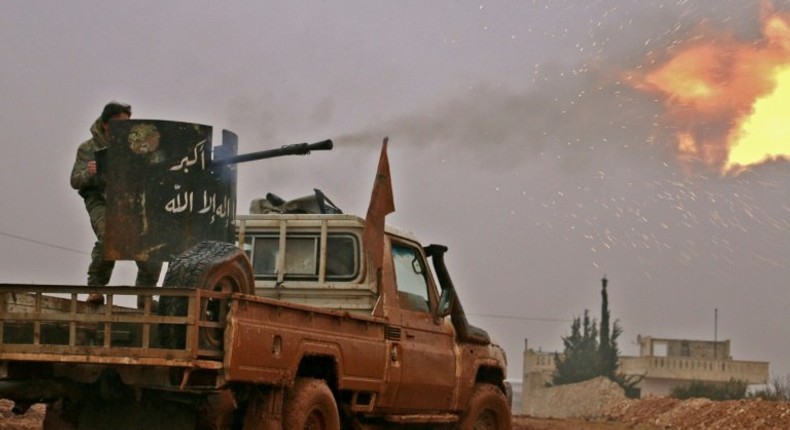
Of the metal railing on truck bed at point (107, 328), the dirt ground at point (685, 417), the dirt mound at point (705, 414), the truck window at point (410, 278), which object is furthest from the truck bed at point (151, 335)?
the dirt mound at point (705, 414)

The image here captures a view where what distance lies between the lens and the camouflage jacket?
35.8ft

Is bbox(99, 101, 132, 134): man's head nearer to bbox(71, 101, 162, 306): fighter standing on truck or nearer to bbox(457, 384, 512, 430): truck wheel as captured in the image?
bbox(71, 101, 162, 306): fighter standing on truck

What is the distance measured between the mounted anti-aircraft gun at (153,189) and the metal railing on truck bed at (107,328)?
3.54 ft

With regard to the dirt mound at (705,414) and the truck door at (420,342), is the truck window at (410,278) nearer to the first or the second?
the truck door at (420,342)

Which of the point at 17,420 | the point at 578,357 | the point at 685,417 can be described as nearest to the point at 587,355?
the point at 578,357

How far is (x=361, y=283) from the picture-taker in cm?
1167

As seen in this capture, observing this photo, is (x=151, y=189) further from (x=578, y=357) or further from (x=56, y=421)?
(x=578, y=357)

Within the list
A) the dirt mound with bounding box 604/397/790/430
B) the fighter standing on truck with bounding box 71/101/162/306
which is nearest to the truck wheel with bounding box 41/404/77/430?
the fighter standing on truck with bounding box 71/101/162/306

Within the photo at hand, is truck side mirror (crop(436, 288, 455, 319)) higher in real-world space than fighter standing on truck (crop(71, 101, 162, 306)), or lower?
lower

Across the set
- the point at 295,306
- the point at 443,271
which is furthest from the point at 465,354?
the point at 295,306

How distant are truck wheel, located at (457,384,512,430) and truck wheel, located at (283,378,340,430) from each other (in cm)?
295

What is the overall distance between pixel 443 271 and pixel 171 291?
474 cm

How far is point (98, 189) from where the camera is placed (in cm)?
1105

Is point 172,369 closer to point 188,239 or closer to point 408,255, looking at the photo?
point 188,239
